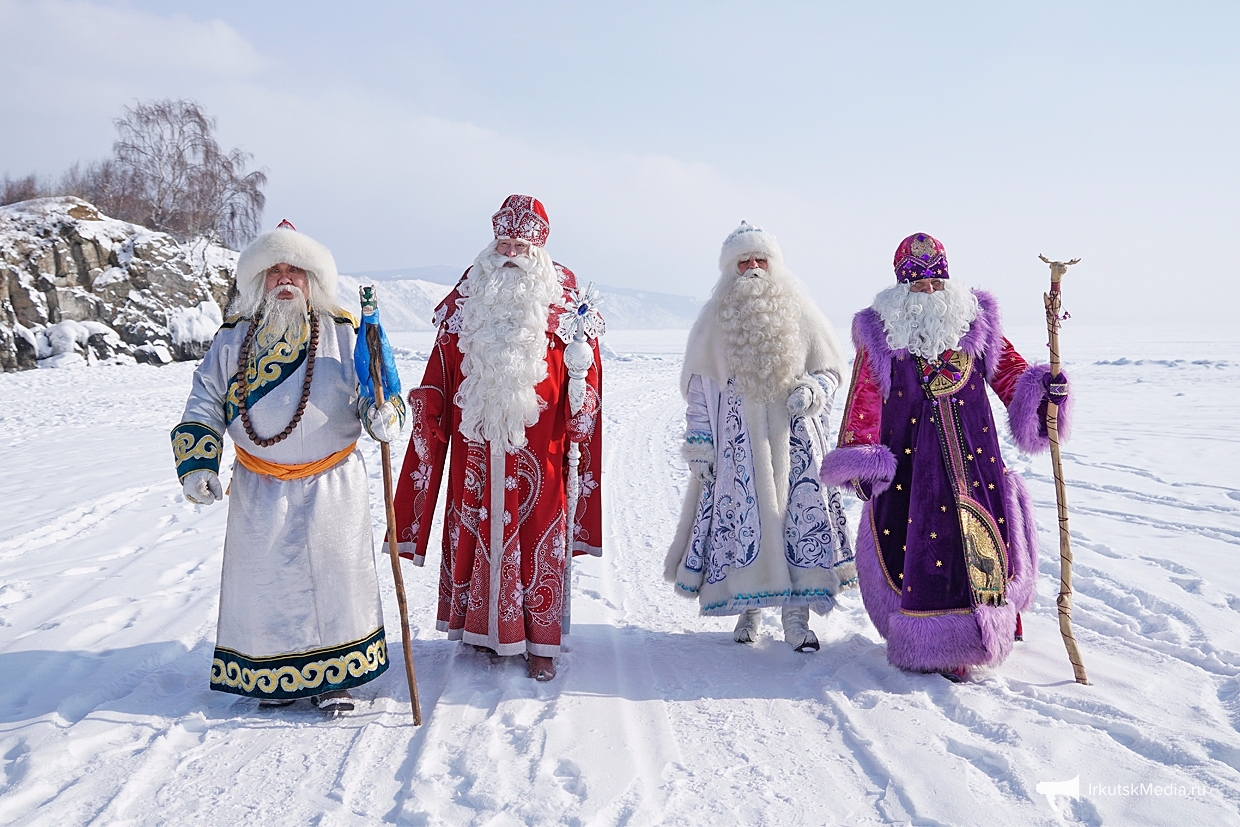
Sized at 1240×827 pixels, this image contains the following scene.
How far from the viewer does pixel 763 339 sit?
4.16 meters

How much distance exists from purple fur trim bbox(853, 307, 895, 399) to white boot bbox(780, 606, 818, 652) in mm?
1162

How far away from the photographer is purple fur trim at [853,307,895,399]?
3.93 metres

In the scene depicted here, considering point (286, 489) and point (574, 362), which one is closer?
point (286, 489)

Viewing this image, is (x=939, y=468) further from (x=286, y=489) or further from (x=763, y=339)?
(x=286, y=489)

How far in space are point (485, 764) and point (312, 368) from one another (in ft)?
5.76

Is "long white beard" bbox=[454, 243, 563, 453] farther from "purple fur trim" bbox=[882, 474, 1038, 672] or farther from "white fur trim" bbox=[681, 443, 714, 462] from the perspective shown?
"purple fur trim" bbox=[882, 474, 1038, 672]

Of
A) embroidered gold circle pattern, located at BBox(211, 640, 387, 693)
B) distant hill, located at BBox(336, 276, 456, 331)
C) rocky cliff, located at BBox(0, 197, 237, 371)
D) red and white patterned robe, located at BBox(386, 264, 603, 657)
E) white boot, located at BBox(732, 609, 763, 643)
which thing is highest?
distant hill, located at BBox(336, 276, 456, 331)

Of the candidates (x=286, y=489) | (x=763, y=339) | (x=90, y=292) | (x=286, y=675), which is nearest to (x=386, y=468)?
(x=286, y=489)

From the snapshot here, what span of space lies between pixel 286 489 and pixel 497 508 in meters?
0.94

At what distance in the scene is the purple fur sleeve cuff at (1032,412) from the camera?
3799 millimetres

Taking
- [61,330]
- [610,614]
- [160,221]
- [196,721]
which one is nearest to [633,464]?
[610,614]

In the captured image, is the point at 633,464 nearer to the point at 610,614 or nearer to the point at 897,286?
the point at 610,614

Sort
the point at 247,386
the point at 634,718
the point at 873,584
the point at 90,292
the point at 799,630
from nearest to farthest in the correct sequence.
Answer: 1. the point at 634,718
2. the point at 247,386
3. the point at 873,584
4. the point at 799,630
5. the point at 90,292

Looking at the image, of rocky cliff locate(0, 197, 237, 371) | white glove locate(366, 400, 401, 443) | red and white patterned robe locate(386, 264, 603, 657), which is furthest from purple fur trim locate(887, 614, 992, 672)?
rocky cliff locate(0, 197, 237, 371)
